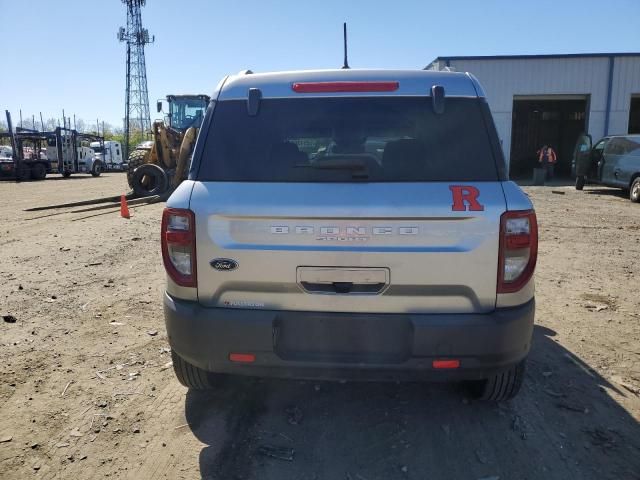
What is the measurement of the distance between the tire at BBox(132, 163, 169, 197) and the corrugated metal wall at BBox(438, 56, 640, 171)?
14.8m

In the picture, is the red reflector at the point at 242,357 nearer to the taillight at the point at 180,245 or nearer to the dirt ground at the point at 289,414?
the taillight at the point at 180,245

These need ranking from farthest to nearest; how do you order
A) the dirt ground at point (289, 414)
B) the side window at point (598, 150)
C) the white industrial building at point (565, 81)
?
the white industrial building at point (565, 81) < the side window at point (598, 150) < the dirt ground at point (289, 414)

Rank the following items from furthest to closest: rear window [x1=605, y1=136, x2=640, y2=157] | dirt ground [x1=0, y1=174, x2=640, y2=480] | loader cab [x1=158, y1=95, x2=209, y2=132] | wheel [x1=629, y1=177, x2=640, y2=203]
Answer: loader cab [x1=158, y1=95, x2=209, y2=132] < rear window [x1=605, y1=136, x2=640, y2=157] < wheel [x1=629, y1=177, x2=640, y2=203] < dirt ground [x1=0, y1=174, x2=640, y2=480]

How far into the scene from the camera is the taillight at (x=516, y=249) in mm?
2584

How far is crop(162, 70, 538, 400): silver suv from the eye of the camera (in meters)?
2.59

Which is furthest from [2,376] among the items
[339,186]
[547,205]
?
[547,205]

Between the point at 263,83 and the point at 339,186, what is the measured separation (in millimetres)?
829

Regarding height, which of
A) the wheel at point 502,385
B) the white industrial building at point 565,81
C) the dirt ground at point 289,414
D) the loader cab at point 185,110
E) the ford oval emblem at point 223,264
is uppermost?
the white industrial building at point 565,81

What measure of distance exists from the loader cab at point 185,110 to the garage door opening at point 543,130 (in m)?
19.7

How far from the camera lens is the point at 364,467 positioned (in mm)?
2750

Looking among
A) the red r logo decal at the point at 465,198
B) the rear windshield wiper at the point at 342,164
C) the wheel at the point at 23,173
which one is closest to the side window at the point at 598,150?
the red r logo decal at the point at 465,198

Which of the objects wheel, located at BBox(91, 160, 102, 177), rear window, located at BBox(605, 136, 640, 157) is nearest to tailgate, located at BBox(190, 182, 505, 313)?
rear window, located at BBox(605, 136, 640, 157)

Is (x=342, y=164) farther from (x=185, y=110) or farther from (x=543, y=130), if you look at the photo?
(x=543, y=130)

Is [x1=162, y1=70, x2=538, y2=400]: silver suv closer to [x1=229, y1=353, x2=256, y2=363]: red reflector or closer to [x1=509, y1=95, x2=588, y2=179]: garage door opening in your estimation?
[x1=229, y1=353, x2=256, y2=363]: red reflector
